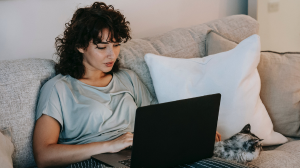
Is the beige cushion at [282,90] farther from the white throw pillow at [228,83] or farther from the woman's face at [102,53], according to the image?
the woman's face at [102,53]

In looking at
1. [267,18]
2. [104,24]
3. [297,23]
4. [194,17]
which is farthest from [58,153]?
[297,23]

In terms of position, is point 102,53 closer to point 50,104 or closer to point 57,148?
point 50,104

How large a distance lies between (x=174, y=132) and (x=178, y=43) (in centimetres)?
85

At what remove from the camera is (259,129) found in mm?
1408

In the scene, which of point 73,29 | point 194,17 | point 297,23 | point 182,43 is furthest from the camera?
point 297,23

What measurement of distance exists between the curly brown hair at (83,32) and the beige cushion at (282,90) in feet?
2.55

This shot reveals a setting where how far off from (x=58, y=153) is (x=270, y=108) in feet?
3.52

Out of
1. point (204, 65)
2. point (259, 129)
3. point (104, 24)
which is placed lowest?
point (259, 129)

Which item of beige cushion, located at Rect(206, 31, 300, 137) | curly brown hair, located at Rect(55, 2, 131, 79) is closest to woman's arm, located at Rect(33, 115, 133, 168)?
curly brown hair, located at Rect(55, 2, 131, 79)

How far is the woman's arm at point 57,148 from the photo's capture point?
1167 mm

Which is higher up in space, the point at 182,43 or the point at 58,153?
the point at 182,43

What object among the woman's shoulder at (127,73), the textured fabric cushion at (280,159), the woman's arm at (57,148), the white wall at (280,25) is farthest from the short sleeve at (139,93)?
the white wall at (280,25)

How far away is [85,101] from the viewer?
1307mm

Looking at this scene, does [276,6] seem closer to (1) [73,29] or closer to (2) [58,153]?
(1) [73,29]
